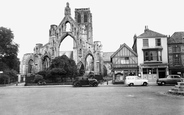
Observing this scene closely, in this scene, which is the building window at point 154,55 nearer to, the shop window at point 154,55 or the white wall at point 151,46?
the shop window at point 154,55

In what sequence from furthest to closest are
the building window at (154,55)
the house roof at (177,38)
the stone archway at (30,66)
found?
the stone archway at (30,66) < the house roof at (177,38) < the building window at (154,55)

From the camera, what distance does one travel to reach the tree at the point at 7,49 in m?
47.7

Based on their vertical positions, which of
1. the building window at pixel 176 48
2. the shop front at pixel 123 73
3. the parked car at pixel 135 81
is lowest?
the parked car at pixel 135 81

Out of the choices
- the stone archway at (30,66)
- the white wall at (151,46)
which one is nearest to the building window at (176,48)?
the white wall at (151,46)

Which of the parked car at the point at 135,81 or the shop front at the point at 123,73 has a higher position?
the shop front at the point at 123,73

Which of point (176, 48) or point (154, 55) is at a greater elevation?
point (176, 48)

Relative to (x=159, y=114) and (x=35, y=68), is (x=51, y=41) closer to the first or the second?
(x=35, y=68)

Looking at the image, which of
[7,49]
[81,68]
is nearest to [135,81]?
[7,49]

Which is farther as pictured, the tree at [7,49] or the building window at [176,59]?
the tree at [7,49]

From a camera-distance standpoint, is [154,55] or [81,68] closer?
[154,55]

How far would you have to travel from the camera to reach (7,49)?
4847 centimetres

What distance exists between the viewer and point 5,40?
47.9 metres

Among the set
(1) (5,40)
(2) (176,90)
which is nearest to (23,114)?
(2) (176,90)

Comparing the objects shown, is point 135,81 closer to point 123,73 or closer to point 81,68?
point 123,73
